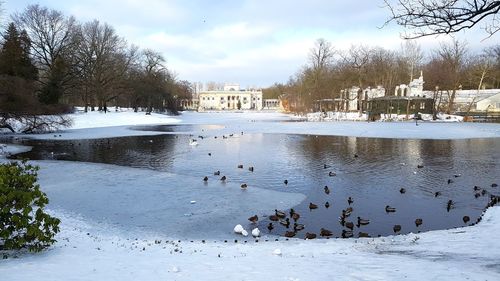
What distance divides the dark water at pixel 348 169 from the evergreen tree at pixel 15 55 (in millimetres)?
20181

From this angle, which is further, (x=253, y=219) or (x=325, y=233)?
(x=253, y=219)

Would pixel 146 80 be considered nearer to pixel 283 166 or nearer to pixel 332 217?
pixel 283 166

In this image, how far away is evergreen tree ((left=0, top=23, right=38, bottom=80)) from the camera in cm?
4628

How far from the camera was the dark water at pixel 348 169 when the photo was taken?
38.6 feet

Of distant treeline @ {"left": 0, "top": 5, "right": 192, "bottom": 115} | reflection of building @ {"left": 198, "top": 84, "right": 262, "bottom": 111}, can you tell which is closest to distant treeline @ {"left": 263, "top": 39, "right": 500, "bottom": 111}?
distant treeline @ {"left": 0, "top": 5, "right": 192, "bottom": 115}

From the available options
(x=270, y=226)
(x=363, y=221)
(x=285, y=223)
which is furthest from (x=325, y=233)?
(x=363, y=221)

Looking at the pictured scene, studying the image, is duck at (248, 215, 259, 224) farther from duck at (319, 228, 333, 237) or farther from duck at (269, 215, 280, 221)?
duck at (319, 228, 333, 237)

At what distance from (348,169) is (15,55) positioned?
4476cm

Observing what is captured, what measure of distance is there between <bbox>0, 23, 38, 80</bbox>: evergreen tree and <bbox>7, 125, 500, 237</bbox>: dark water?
20.2 m

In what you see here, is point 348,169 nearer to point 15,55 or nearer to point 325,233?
point 325,233

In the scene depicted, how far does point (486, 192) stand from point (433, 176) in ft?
11.2

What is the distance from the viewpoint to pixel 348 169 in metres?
19.8

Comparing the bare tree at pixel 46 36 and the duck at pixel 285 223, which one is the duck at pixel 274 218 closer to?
the duck at pixel 285 223

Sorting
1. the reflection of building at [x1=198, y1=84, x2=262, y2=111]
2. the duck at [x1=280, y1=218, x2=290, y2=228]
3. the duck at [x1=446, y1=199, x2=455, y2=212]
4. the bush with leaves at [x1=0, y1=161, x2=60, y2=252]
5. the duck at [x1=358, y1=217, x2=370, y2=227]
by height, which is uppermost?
the reflection of building at [x1=198, y1=84, x2=262, y2=111]
